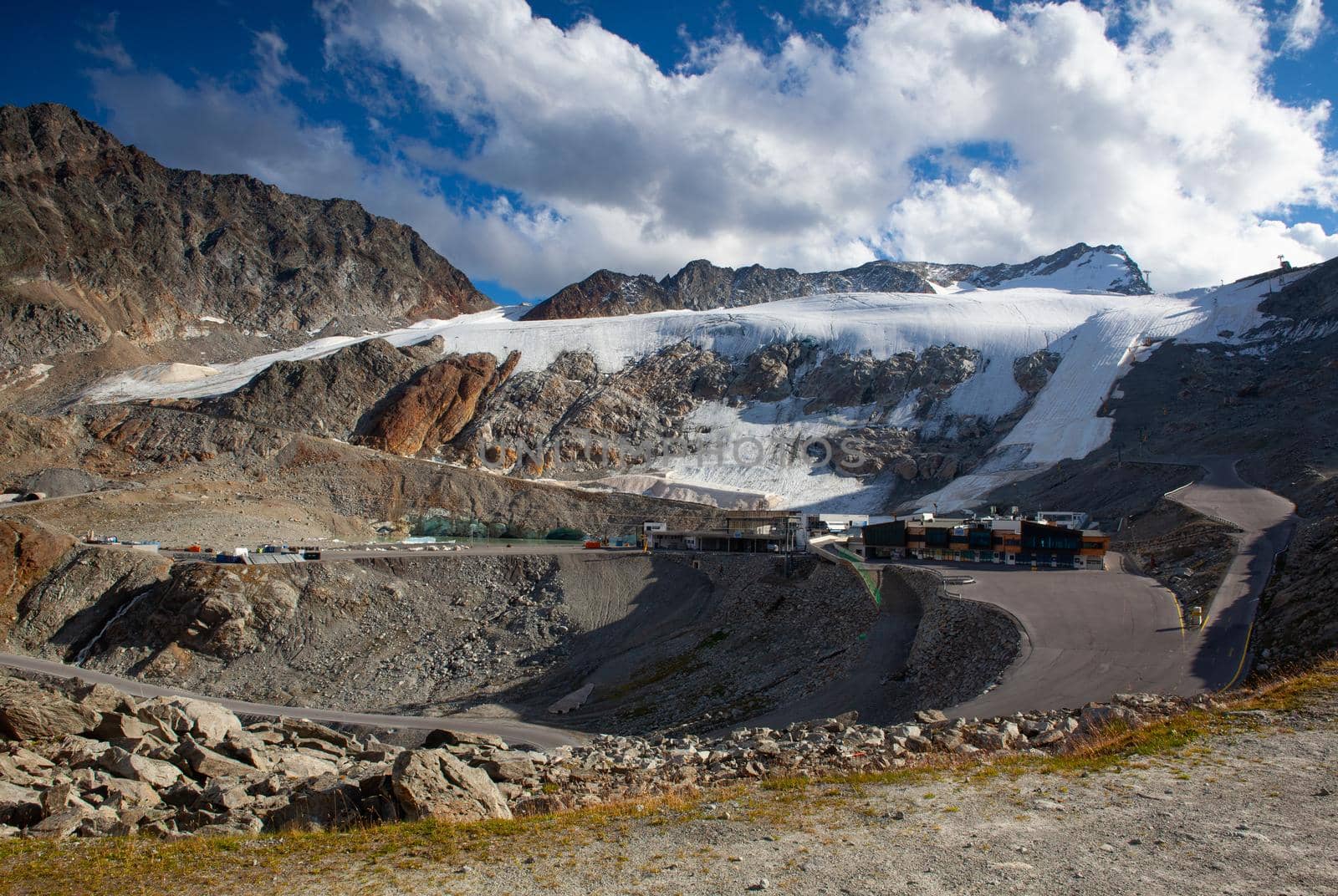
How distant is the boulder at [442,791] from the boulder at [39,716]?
11250 millimetres

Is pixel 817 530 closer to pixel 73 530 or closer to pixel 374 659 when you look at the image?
pixel 374 659

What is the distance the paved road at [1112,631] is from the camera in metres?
17.4

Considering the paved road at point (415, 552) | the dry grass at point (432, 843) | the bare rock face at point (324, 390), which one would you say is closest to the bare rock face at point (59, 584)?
the paved road at point (415, 552)

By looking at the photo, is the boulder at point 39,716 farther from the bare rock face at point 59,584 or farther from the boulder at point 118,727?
the bare rock face at point 59,584

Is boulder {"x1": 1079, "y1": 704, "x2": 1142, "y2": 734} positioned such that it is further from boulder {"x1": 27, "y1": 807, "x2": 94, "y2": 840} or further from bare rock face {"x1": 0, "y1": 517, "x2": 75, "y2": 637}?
bare rock face {"x1": 0, "y1": 517, "x2": 75, "y2": 637}

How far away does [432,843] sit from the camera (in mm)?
9055

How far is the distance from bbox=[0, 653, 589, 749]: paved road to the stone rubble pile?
7.28m

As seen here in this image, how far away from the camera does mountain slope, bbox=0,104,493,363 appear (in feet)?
323

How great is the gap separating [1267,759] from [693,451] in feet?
253

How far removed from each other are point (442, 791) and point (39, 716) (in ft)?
40.3

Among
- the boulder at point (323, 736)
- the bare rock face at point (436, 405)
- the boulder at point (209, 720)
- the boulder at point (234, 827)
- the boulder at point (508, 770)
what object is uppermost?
the bare rock face at point (436, 405)

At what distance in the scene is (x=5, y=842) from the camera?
1016 cm

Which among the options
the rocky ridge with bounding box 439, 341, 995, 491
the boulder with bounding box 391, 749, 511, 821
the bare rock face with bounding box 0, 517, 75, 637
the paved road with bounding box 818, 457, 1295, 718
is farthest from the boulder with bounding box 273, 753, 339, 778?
the rocky ridge with bounding box 439, 341, 995, 491

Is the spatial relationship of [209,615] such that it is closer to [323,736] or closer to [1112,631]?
[323,736]
